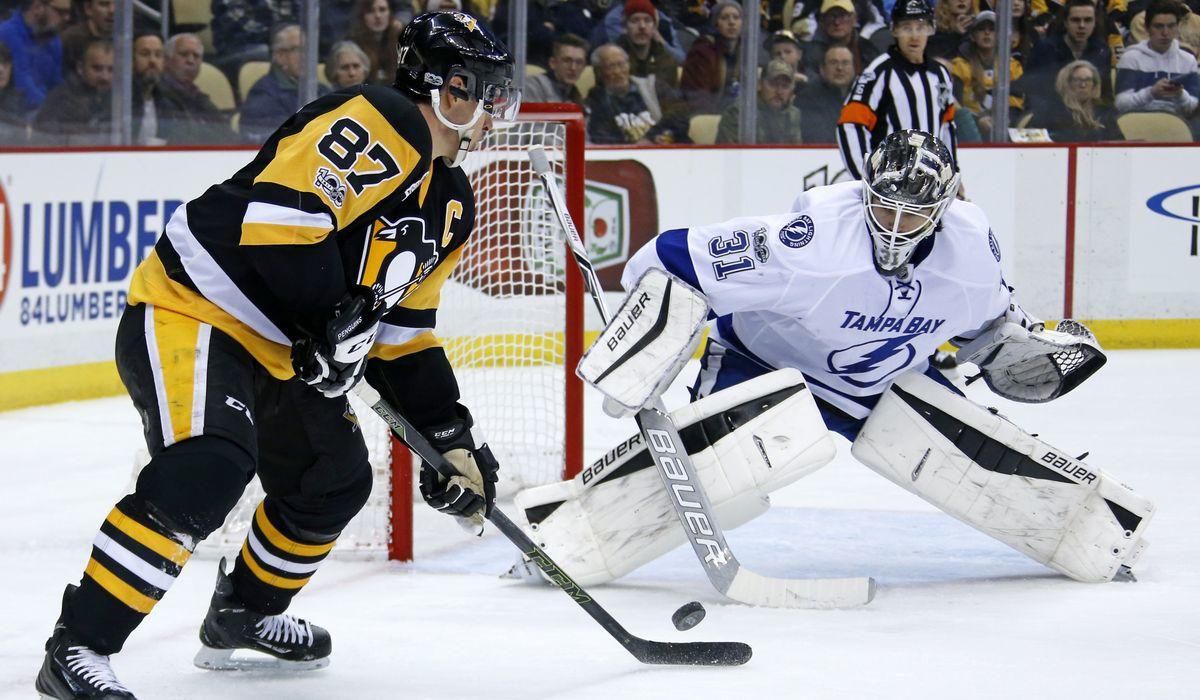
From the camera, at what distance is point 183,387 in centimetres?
212

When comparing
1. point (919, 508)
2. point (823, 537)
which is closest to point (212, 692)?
point (823, 537)

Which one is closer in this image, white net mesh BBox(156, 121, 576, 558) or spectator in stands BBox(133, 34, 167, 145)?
white net mesh BBox(156, 121, 576, 558)

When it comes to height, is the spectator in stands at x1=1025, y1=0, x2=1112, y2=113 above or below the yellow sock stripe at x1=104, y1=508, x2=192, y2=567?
above

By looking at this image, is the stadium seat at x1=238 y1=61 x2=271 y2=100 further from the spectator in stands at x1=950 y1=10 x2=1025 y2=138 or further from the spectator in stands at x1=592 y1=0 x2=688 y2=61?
the spectator in stands at x1=950 y1=10 x2=1025 y2=138

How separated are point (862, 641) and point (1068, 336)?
3.05 ft

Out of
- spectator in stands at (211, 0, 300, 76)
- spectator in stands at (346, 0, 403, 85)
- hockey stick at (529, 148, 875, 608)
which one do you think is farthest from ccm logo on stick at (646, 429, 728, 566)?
spectator in stands at (346, 0, 403, 85)

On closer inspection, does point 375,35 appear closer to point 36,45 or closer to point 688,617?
point 36,45

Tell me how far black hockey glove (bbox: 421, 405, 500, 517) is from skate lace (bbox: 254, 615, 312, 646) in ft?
0.96

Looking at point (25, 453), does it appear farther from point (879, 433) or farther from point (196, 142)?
point (879, 433)

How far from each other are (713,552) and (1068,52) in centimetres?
494

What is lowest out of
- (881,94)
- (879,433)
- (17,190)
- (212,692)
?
(212,692)

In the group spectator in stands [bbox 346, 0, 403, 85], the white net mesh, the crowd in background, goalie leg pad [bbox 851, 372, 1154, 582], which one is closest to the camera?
goalie leg pad [bbox 851, 372, 1154, 582]

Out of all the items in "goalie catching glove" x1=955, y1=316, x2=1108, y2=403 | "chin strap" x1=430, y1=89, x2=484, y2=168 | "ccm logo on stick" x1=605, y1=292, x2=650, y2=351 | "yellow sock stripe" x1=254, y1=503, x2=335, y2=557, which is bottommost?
"yellow sock stripe" x1=254, y1=503, x2=335, y2=557

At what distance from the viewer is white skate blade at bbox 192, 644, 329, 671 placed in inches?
99.1
